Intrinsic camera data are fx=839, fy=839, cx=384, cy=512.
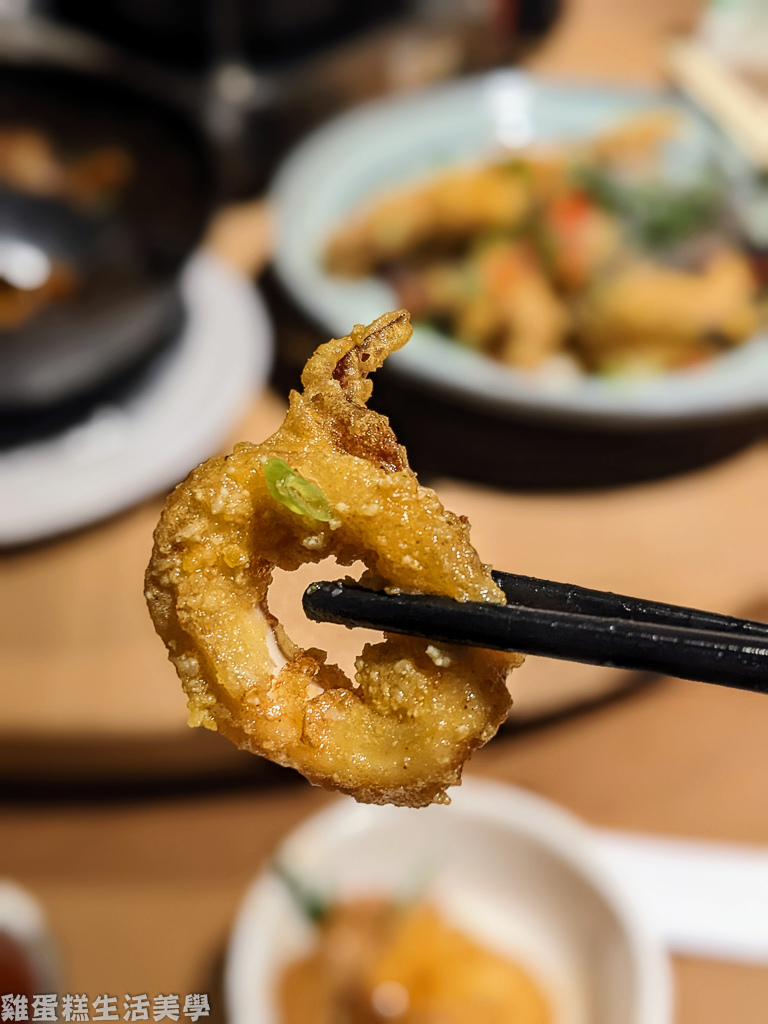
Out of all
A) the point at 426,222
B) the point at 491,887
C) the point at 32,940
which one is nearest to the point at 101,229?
the point at 426,222

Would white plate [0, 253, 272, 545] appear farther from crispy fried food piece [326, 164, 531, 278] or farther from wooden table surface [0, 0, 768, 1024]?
crispy fried food piece [326, 164, 531, 278]

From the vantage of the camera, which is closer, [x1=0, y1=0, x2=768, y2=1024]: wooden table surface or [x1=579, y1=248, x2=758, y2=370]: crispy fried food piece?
[x1=0, y1=0, x2=768, y2=1024]: wooden table surface

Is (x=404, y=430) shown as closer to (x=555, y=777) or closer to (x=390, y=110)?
(x=555, y=777)

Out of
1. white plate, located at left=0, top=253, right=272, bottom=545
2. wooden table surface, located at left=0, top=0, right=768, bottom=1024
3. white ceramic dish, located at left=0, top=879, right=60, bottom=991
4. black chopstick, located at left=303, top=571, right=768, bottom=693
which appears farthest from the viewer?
white plate, located at left=0, top=253, right=272, bottom=545

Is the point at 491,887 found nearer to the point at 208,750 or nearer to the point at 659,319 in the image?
the point at 208,750

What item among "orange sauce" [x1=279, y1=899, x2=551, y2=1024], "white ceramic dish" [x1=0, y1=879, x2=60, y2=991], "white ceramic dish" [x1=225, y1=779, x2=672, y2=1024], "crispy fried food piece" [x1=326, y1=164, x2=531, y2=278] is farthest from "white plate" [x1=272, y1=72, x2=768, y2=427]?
"white ceramic dish" [x1=0, y1=879, x2=60, y2=991]

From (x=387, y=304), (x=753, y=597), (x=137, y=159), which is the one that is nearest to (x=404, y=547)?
(x=753, y=597)
